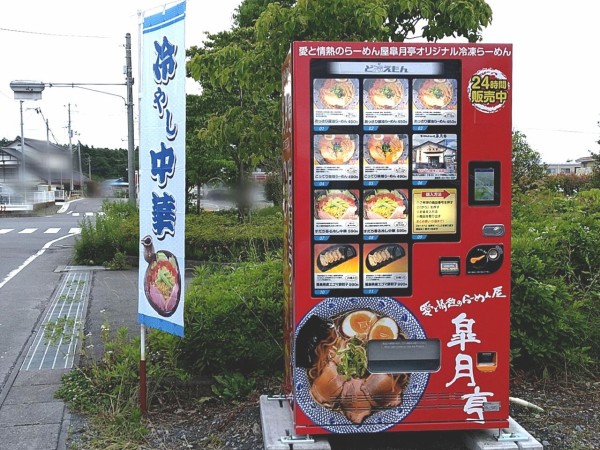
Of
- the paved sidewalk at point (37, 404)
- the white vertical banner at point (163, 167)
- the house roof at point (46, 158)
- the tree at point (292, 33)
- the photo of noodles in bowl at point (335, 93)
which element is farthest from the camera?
the house roof at point (46, 158)

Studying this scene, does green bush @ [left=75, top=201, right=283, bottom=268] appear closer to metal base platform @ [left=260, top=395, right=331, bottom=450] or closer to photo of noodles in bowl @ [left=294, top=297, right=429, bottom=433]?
metal base platform @ [left=260, top=395, right=331, bottom=450]

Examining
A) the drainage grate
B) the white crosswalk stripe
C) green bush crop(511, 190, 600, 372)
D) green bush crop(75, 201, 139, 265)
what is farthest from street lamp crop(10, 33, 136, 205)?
green bush crop(511, 190, 600, 372)

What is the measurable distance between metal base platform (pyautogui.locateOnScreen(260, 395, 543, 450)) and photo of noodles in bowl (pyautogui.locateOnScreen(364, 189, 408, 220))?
142 cm

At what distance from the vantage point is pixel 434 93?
12.5 feet

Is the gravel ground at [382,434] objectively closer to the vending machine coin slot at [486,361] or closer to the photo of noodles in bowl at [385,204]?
the vending machine coin slot at [486,361]

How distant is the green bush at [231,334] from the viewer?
16.6ft

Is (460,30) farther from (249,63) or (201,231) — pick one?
(201,231)

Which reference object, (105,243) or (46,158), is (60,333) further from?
(46,158)

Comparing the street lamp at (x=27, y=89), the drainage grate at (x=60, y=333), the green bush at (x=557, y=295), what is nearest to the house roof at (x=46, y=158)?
the street lamp at (x=27, y=89)

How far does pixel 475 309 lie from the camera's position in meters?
3.95

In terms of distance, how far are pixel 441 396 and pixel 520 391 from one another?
5.16 feet

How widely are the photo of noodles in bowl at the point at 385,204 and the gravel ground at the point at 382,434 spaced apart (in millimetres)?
1548

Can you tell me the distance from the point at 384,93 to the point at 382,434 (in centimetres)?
230

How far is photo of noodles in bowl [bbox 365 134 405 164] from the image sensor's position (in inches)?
149
